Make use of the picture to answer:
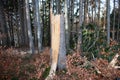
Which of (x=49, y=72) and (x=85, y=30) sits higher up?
(x=85, y=30)

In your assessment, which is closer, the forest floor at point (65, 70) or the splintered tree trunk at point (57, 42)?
the forest floor at point (65, 70)

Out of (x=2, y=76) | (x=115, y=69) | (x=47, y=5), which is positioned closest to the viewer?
(x=2, y=76)

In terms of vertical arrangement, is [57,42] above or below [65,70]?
above

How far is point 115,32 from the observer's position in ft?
80.0

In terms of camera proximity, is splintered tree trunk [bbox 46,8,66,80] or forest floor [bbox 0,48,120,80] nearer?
forest floor [bbox 0,48,120,80]

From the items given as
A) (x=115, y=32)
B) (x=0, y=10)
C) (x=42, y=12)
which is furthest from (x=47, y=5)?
(x=115, y=32)

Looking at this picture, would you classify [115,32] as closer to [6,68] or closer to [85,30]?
[85,30]

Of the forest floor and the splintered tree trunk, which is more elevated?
the splintered tree trunk

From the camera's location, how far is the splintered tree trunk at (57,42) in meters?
8.02

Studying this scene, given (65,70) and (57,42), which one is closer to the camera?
(57,42)

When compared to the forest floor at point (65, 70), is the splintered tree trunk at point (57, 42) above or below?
above

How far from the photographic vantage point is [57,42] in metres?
8.19

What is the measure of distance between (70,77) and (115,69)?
99.4 inches

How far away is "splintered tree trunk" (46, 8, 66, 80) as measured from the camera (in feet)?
26.3
